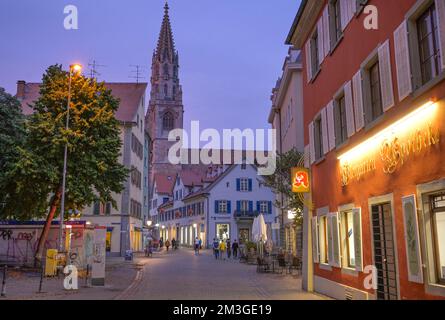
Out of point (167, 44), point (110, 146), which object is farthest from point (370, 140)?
point (167, 44)

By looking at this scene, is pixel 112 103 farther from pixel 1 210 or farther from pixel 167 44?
pixel 167 44

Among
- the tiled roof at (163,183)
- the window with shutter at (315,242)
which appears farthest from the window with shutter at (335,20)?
the tiled roof at (163,183)

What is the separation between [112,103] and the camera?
1113 inches

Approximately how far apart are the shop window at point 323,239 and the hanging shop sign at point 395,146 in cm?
292

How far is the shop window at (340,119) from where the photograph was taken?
1505cm

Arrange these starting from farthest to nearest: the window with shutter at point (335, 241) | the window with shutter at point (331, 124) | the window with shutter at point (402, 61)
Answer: the window with shutter at point (331, 124) → the window with shutter at point (335, 241) → the window with shutter at point (402, 61)

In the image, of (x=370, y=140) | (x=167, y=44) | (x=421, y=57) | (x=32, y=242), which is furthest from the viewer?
(x=167, y=44)

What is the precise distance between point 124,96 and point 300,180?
40.7 metres

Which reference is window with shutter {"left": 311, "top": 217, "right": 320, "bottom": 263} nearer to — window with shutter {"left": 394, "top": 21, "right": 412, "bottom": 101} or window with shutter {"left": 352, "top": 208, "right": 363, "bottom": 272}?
window with shutter {"left": 352, "top": 208, "right": 363, "bottom": 272}

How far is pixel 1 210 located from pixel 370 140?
69.3 ft

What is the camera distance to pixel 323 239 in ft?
55.5

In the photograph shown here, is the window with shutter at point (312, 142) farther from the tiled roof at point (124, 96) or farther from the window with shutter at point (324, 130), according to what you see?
the tiled roof at point (124, 96)

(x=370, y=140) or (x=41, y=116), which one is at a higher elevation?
(x=41, y=116)
